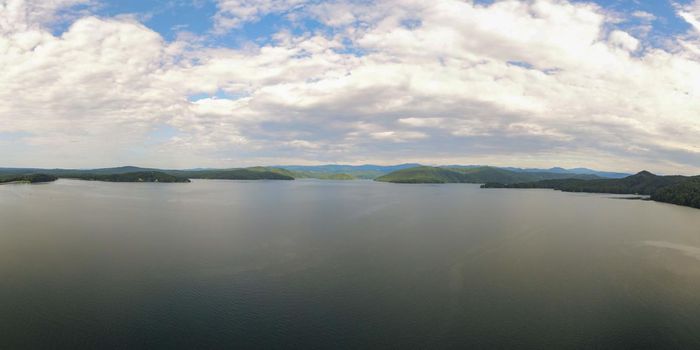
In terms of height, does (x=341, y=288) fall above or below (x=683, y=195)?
below

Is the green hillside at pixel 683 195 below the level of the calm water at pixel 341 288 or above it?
above

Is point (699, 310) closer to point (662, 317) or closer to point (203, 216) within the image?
point (662, 317)

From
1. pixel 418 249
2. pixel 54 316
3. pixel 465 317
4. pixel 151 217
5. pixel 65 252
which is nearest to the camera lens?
pixel 54 316

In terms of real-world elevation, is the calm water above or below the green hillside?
below

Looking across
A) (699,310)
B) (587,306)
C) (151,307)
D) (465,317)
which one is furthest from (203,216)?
(699,310)

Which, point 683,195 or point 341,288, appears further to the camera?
point 683,195

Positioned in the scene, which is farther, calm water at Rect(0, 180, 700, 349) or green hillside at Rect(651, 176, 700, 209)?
green hillside at Rect(651, 176, 700, 209)

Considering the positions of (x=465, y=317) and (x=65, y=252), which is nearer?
(x=465, y=317)

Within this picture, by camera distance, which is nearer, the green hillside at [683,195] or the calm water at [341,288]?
the calm water at [341,288]
